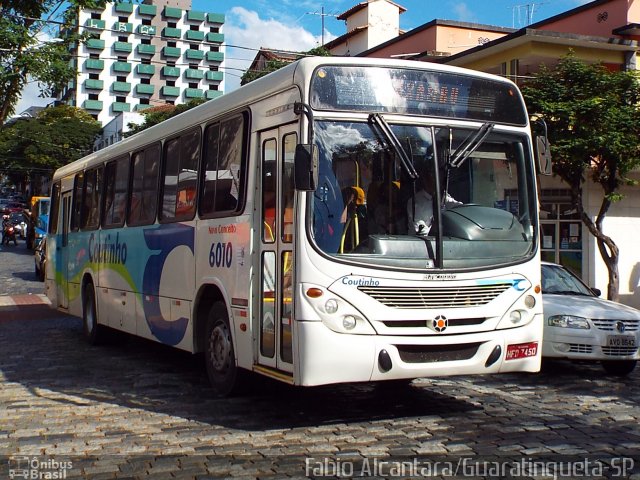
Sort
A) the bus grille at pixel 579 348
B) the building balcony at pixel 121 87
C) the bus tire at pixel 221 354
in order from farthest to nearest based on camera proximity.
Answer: the building balcony at pixel 121 87, the bus grille at pixel 579 348, the bus tire at pixel 221 354

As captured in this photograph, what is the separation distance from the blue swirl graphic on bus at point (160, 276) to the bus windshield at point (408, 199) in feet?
9.34

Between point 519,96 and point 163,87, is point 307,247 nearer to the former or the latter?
point 519,96

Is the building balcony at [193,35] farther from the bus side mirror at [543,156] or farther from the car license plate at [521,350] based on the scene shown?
the car license plate at [521,350]

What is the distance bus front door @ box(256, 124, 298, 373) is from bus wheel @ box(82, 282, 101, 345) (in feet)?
21.2

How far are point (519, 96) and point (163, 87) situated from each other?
110 meters

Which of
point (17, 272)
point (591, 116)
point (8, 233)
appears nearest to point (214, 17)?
point (8, 233)

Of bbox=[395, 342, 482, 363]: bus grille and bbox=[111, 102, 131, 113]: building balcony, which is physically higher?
bbox=[111, 102, 131, 113]: building balcony

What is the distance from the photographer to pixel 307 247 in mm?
6582

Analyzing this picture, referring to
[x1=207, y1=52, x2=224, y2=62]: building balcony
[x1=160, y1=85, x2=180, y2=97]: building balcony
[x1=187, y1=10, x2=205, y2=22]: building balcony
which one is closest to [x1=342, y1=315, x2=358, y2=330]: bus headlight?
[x1=160, y1=85, x2=180, y2=97]: building balcony

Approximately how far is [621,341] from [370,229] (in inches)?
199

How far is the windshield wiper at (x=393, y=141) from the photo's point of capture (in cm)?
686

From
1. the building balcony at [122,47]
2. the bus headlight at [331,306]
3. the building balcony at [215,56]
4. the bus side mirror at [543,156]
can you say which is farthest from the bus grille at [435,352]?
the building balcony at [215,56]

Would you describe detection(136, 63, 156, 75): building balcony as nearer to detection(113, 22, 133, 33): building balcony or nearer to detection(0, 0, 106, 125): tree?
detection(113, 22, 133, 33): building balcony

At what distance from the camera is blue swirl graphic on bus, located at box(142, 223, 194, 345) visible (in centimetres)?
928
